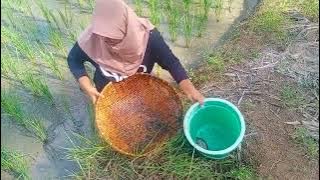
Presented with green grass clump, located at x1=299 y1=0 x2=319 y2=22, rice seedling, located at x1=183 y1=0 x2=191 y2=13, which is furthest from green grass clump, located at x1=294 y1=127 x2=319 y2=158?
rice seedling, located at x1=183 y1=0 x2=191 y2=13

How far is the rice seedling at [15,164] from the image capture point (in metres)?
2.69

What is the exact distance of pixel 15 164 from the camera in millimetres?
2697

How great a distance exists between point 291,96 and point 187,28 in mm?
869

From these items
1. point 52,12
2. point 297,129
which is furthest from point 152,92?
point 52,12

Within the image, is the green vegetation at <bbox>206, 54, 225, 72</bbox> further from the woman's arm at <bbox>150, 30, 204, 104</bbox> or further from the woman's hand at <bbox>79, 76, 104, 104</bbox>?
the woman's hand at <bbox>79, 76, 104, 104</bbox>

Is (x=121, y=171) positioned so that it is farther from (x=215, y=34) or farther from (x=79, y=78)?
(x=215, y=34)

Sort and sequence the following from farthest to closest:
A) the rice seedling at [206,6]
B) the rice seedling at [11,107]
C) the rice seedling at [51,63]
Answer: the rice seedling at [206,6], the rice seedling at [51,63], the rice seedling at [11,107]

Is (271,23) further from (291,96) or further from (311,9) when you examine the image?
(291,96)

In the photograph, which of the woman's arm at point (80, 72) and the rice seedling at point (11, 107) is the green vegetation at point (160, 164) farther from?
the rice seedling at point (11, 107)

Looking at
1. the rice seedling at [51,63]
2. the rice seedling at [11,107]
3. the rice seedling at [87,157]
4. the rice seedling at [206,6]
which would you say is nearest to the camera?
the rice seedling at [87,157]

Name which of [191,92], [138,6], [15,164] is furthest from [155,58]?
[138,6]

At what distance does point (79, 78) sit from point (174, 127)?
23.0 inches

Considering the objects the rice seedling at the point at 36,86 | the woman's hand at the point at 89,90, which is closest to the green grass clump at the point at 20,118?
the rice seedling at the point at 36,86

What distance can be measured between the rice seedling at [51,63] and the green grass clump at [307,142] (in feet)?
5.09
